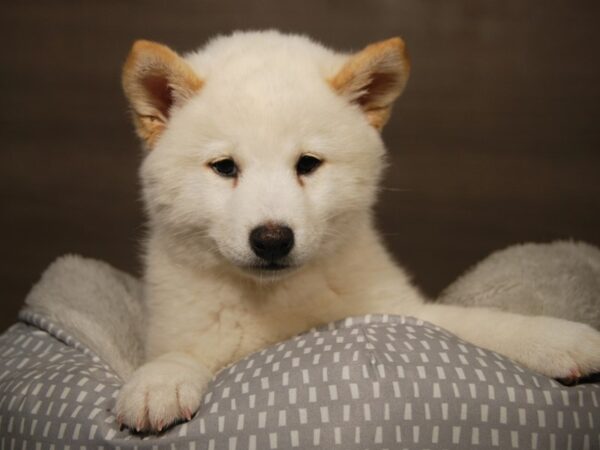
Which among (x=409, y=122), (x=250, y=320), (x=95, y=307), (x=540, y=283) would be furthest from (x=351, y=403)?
(x=409, y=122)

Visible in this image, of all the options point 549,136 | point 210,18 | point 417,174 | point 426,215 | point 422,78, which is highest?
point 210,18

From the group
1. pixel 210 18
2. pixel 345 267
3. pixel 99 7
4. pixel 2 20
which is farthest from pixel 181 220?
pixel 2 20

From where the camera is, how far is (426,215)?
324 cm

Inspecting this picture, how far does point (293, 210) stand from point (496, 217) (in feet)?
6.24

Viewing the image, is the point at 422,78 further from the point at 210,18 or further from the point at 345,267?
the point at 345,267

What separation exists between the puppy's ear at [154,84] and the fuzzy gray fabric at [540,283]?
4.07 ft

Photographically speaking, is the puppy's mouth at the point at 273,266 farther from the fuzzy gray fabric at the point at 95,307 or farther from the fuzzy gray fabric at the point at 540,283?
the fuzzy gray fabric at the point at 540,283

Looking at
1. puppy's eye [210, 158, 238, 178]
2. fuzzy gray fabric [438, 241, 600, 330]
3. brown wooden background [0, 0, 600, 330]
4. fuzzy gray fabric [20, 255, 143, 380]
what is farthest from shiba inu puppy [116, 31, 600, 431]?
brown wooden background [0, 0, 600, 330]

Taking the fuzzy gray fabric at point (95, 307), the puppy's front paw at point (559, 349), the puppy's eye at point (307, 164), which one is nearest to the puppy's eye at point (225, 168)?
the puppy's eye at point (307, 164)

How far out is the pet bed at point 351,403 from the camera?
1.41 metres

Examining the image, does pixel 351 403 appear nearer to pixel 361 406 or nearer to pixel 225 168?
pixel 361 406

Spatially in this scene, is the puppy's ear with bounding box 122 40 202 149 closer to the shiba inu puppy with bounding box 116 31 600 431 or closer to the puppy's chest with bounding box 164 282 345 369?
the shiba inu puppy with bounding box 116 31 600 431

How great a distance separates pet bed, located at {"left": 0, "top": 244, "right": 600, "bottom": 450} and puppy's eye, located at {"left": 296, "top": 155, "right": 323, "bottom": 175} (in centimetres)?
42

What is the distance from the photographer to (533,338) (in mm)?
1644
